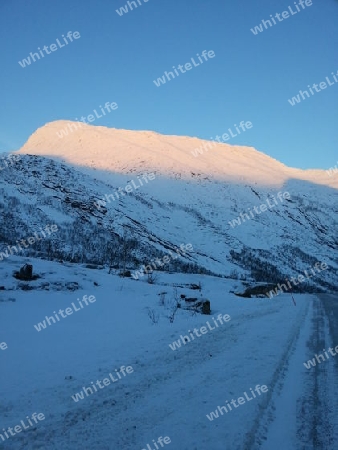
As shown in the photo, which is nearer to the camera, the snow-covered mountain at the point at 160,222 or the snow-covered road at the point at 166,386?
the snow-covered road at the point at 166,386

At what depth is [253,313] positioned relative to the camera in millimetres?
14266

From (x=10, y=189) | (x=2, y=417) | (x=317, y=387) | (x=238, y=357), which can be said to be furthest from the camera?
(x=10, y=189)

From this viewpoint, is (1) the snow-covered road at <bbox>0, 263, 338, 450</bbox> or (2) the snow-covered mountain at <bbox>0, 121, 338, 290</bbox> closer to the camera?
(1) the snow-covered road at <bbox>0, 263, 338, 450</bbox>

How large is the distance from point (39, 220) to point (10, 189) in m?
26.7

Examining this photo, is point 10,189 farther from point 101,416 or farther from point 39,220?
point 101,416

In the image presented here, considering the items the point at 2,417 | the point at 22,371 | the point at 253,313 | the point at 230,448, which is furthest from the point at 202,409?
the point at 253,313

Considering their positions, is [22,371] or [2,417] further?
[22,371]

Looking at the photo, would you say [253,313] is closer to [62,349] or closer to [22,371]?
[62,349]

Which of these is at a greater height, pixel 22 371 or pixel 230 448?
pixel 22 371

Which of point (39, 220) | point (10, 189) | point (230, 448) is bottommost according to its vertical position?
point (230, 448)

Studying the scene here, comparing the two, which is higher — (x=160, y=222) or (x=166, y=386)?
(x=160, y=222)

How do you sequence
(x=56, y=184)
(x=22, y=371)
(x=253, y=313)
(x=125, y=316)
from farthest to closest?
(x=56, y=184)
(x=253, y=313)
(x=125, y=316)
(x=22, y=371)

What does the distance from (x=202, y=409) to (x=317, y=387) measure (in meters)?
2.24

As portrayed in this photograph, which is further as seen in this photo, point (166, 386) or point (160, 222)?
point (160, 222)
